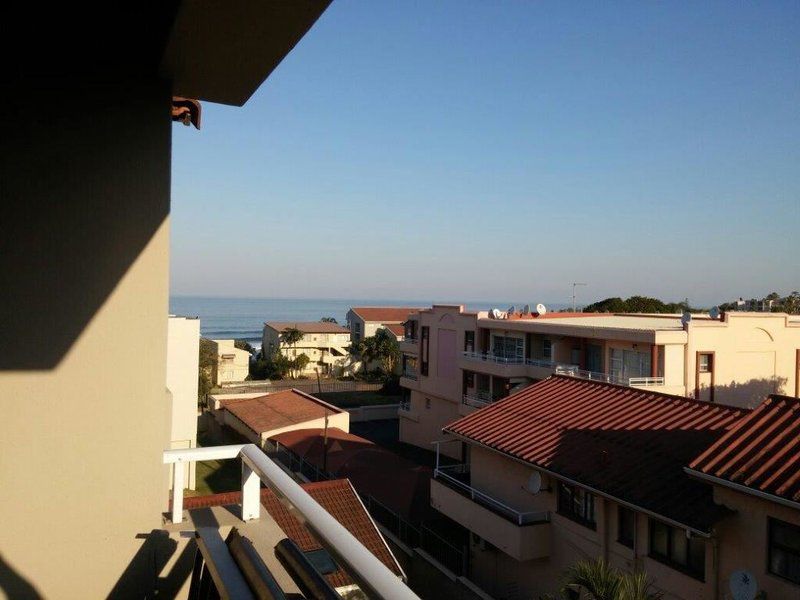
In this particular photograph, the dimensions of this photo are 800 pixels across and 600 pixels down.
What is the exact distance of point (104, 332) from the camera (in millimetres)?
2400

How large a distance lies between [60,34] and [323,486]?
11943 mm

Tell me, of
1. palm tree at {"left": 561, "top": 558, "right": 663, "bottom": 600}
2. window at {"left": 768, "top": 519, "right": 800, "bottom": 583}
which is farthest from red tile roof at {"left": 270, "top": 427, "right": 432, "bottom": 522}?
window at {"left": 768, "top": 519, "right": 800, "bottom": 583}

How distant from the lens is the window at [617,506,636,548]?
1043 centimetres

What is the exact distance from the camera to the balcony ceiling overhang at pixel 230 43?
1858 millimetres

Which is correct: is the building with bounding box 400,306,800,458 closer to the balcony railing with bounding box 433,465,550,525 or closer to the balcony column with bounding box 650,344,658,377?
the balcony column with bounding box 650,344,658,377

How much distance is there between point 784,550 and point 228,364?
40002 mm

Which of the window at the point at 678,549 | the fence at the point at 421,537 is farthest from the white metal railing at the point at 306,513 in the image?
the fence at the point at 421,537

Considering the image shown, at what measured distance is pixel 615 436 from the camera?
471 inches

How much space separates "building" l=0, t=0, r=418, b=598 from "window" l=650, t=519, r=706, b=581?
29.2ft

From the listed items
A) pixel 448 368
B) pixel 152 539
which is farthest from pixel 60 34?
pixel 448 368

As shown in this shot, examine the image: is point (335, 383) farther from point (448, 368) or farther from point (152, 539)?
point (152, 539)

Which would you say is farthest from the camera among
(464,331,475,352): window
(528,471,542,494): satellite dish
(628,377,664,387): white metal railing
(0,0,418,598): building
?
(464,331,475,352): window

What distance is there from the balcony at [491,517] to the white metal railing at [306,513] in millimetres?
10404

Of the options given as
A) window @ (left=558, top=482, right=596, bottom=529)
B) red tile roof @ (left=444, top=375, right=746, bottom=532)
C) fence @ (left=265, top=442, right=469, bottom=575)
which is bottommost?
fence @ (left=265, top=442, right=469, bottom=575)
